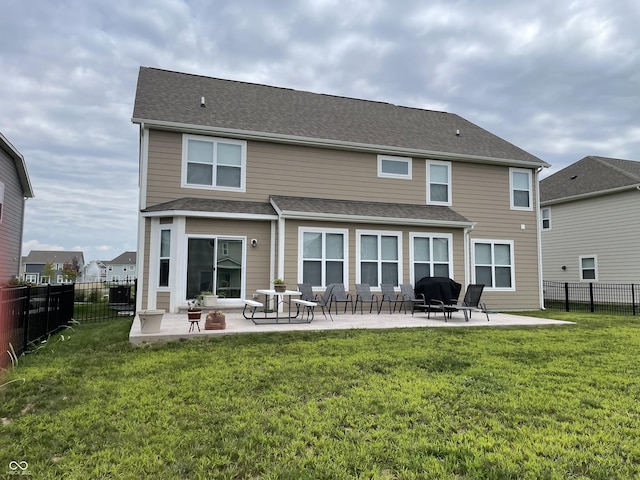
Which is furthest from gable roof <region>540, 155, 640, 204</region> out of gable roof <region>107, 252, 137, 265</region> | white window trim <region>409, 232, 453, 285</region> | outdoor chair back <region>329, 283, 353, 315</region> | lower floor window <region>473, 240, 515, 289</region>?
gable roof <region>107, 252, 137, 265</region>

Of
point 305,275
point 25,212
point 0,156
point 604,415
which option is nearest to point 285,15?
point 305,275

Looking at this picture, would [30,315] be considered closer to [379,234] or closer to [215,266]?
[215,266]

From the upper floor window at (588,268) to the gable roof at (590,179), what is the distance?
2.88 m

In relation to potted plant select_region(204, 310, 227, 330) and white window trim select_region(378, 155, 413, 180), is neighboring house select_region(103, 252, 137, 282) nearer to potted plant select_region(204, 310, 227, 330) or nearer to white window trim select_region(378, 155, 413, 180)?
white window trim select_region(378, 155, 413, 180)

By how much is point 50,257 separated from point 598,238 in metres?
72.1

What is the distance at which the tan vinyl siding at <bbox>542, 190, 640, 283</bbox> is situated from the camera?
16703 mm

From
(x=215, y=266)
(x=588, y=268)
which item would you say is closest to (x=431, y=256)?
(x=215, y=266)

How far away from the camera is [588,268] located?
60.1 feet

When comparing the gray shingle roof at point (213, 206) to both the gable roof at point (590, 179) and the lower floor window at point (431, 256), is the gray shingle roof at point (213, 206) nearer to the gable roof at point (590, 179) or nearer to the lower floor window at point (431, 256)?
the lower floor window at point (431, 256)

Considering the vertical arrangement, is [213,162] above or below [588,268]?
above

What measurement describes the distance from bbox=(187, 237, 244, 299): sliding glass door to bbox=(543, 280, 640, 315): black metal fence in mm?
11653

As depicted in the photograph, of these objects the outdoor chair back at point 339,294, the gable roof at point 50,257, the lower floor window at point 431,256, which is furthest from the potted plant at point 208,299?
the gable roof at point 50,257

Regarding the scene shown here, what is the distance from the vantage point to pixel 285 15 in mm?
12336

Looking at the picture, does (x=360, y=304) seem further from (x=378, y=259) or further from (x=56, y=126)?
(x=56, y=126)
